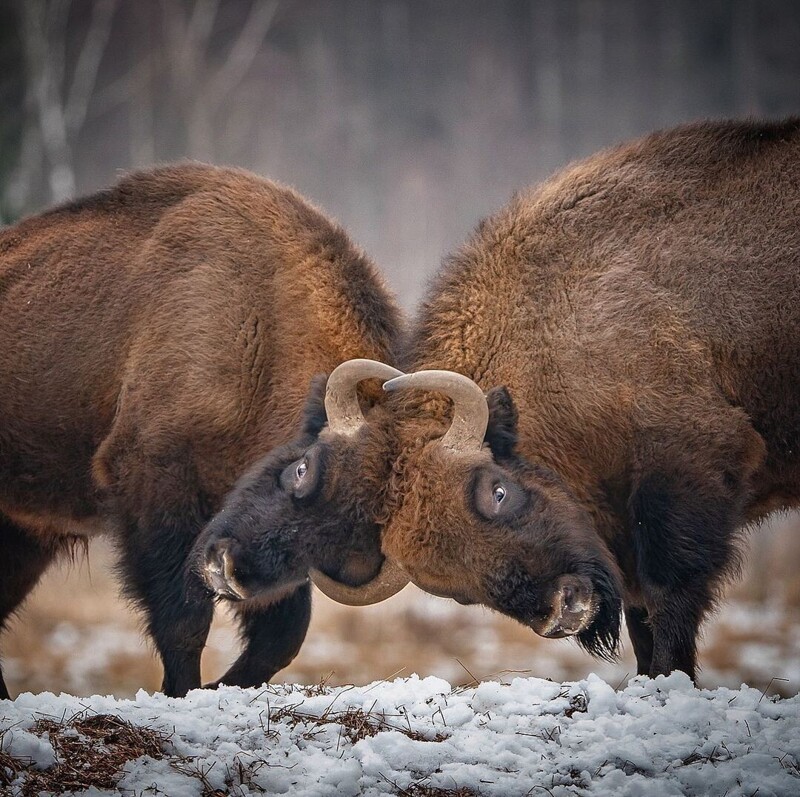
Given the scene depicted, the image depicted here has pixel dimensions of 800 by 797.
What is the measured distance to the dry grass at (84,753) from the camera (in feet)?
12.5

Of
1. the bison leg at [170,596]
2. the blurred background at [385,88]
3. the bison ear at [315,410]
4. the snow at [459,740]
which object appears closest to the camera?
the snow at [459,740]

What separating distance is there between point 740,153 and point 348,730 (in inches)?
134

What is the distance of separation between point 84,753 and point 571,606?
1.88 m

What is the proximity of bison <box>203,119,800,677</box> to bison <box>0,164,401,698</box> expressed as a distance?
13.4 inches

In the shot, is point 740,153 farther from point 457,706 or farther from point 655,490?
point 457,706

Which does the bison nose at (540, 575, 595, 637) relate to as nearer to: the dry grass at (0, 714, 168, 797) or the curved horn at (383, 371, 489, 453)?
the curved horn at (383, 371, 489, 453)

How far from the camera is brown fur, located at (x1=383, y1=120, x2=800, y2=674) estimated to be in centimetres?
514

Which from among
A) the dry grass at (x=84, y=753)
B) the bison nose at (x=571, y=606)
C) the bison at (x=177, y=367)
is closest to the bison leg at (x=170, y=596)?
the bison at (x=177, y=367)

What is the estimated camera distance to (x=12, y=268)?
269 inches

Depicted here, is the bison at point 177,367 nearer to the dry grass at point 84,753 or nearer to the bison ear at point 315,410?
the bison ear at point 315,410

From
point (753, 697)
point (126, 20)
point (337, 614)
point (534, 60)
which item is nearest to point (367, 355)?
point (753, 697)

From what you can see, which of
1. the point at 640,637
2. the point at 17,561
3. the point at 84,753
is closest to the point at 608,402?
the point at 640,637

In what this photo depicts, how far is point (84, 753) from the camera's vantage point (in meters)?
4.05

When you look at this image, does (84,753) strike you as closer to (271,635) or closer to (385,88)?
(271,635)
